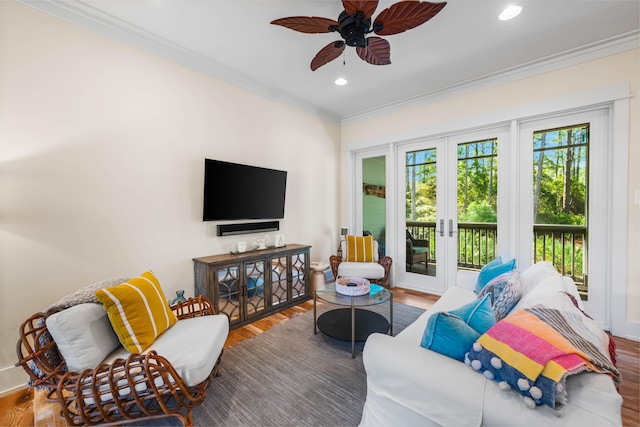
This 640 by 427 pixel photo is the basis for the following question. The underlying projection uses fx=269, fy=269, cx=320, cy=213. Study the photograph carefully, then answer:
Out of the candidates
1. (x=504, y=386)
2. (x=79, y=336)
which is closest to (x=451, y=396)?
(x=504, y=386)

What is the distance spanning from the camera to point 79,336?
1461mm

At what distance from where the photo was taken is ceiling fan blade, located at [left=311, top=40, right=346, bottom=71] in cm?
211

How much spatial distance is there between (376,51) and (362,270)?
2545mm

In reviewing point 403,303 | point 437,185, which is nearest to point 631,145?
point 437,185

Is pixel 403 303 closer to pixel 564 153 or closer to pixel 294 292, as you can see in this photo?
pixel 294 292

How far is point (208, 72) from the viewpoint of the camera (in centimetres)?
300

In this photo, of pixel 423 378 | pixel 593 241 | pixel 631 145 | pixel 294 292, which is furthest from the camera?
pixel 294 292

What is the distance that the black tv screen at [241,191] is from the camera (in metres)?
2.96

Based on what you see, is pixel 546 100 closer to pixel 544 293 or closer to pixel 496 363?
pixel 544 293

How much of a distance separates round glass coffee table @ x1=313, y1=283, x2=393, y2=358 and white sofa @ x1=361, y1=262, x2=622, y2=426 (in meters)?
1.04

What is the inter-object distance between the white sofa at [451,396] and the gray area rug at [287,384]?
505 millimetres

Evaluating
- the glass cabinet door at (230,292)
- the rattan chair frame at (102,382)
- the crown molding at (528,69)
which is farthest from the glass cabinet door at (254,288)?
the crown molding at (528,69)

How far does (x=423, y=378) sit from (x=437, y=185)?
325cm

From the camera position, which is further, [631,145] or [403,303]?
[403,303]
